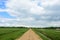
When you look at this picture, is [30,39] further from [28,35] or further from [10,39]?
[10,39]

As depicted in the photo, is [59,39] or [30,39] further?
[59,39]

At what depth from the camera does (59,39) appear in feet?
185

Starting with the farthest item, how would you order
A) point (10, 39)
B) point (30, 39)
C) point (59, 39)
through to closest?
Result: point (59, 39)
point (10, 39)
point (30, 39)

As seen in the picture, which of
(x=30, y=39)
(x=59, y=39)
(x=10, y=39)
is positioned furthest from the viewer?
(x=59, y=39)

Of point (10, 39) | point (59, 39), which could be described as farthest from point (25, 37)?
point (59, 39)

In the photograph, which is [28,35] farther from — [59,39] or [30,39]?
[59,39]

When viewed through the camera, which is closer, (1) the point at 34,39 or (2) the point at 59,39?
(1) the point at 34,39

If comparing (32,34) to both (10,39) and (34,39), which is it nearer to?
(34,39)

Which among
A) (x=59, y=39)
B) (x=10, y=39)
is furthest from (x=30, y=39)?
(x=59, y=39)

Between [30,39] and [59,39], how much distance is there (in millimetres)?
24544

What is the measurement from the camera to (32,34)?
3409cm

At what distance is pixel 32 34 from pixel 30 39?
3.36ft

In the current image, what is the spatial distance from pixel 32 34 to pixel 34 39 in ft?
5.60

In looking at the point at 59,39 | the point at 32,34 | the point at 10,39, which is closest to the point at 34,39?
the point at 32,34
